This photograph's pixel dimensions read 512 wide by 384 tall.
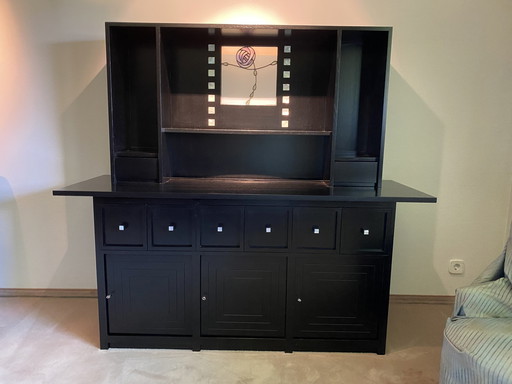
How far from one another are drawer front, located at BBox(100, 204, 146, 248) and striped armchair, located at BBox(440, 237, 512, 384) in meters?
1.51

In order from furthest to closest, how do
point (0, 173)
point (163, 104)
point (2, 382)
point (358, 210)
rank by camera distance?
point (0, 173)
point (163, 104)
point (358, 210)
point (2, 382)

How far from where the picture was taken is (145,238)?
6.54ft

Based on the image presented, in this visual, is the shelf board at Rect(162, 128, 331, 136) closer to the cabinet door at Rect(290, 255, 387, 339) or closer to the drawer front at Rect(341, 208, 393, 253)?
the drawer front at Rect(341, 208, 393, 253)

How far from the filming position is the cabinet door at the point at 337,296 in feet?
6.61

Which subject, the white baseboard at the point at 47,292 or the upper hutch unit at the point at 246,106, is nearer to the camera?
the upper hutch unit at the point at 246,106

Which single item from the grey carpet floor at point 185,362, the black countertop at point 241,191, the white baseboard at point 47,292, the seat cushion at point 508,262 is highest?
the black countertop at point 241,191

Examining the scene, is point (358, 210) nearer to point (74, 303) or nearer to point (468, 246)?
point (468, 246)

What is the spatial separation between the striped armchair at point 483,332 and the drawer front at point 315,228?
2.12 feet

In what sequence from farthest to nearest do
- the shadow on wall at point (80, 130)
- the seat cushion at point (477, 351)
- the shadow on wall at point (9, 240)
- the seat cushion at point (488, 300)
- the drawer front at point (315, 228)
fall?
the shadow on wall at point (9, 240), the shadow on wall at point (80, 130), the drawer front at point (315, 228), the seat cushion at point (488, 300), the seat cushion at point (477, 351)

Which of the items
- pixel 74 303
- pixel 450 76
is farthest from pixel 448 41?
pixel 74 303

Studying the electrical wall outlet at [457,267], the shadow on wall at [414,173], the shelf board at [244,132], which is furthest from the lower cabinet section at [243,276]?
the electrical wall outlet at [457,267]

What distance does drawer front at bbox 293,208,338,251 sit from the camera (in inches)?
77.4

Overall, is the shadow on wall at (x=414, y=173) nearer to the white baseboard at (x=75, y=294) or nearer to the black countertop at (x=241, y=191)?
the white baseboard at (x=75, y=294)

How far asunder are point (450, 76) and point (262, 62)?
4.06ft
